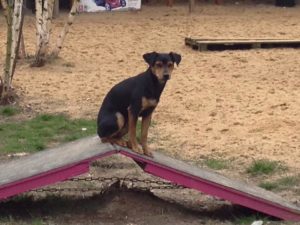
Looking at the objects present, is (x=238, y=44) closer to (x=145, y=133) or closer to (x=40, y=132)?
(x=40, y=132)

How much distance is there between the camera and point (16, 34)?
11758mm

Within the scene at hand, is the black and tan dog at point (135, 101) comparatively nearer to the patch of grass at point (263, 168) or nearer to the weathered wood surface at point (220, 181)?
the weathered wood surface at point (220, 181)

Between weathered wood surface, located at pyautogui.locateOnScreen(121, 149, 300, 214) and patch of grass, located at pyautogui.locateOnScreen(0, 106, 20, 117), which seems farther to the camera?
patch of grass, located at pyautogui.locateOnScreen(0, 106, 20, 117)

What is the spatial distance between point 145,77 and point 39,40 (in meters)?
7.54

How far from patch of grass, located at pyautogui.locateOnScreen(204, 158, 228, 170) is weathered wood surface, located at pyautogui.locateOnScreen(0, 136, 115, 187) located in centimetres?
151

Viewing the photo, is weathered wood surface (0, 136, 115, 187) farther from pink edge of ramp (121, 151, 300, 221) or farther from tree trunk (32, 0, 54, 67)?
tree trunk (32, 0, 54, 67)

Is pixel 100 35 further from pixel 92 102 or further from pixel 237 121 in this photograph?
pixel 237 121

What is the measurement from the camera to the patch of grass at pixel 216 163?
8.66m

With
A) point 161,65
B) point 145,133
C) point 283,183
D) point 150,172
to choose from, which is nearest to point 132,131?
point 145,133

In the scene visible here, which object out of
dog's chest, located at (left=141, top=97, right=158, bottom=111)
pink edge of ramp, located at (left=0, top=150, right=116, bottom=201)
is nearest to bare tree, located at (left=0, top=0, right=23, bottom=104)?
dog's chest, located at (left=141, top=97, right=158, bottom=111)

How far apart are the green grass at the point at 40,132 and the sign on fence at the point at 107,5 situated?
11.2 meters

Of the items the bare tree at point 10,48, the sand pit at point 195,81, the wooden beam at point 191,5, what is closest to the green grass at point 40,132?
the sand pit at point 195,81

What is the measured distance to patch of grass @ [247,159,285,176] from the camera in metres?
8.41

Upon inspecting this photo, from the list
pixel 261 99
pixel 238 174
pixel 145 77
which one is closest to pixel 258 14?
pixel 261 99
